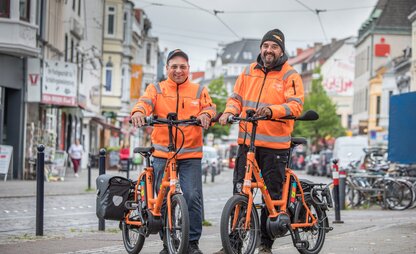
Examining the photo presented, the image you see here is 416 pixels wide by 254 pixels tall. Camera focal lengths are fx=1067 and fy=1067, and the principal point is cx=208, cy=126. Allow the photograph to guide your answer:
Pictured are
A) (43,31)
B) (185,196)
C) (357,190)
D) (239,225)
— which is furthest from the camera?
(43,31)

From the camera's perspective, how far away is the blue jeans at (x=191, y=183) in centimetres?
942

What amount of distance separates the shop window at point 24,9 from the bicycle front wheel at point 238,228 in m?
24.7

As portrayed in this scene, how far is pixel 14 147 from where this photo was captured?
34156 mm

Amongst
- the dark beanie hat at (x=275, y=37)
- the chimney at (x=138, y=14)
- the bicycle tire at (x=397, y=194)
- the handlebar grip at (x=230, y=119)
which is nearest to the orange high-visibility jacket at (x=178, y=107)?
the handlebar grip at (x=230, y=119)

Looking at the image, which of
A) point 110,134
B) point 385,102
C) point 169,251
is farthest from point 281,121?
point 385,102

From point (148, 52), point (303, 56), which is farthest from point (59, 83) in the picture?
point (303, 56)

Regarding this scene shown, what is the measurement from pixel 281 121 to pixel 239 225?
115 cm

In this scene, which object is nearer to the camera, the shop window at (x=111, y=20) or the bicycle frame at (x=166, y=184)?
the bicycle frame at (x=166, y=184)

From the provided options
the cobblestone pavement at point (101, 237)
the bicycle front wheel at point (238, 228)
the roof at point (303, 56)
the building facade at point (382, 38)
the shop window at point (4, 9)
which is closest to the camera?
the bicycle front wheel at point (238, 228)

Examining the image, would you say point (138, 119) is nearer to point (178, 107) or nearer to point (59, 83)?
point (178, 107)

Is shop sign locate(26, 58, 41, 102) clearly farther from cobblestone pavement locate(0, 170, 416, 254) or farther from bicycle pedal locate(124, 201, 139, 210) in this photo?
bicycle pedal locate(124, 201, 139, 210)

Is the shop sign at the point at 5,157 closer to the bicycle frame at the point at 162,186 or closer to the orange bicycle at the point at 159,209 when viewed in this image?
the orange bicycle at the point at 159,209

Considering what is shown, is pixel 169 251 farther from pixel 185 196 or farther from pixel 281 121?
pixel 281 121

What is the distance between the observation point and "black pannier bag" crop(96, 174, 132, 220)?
10.0m
